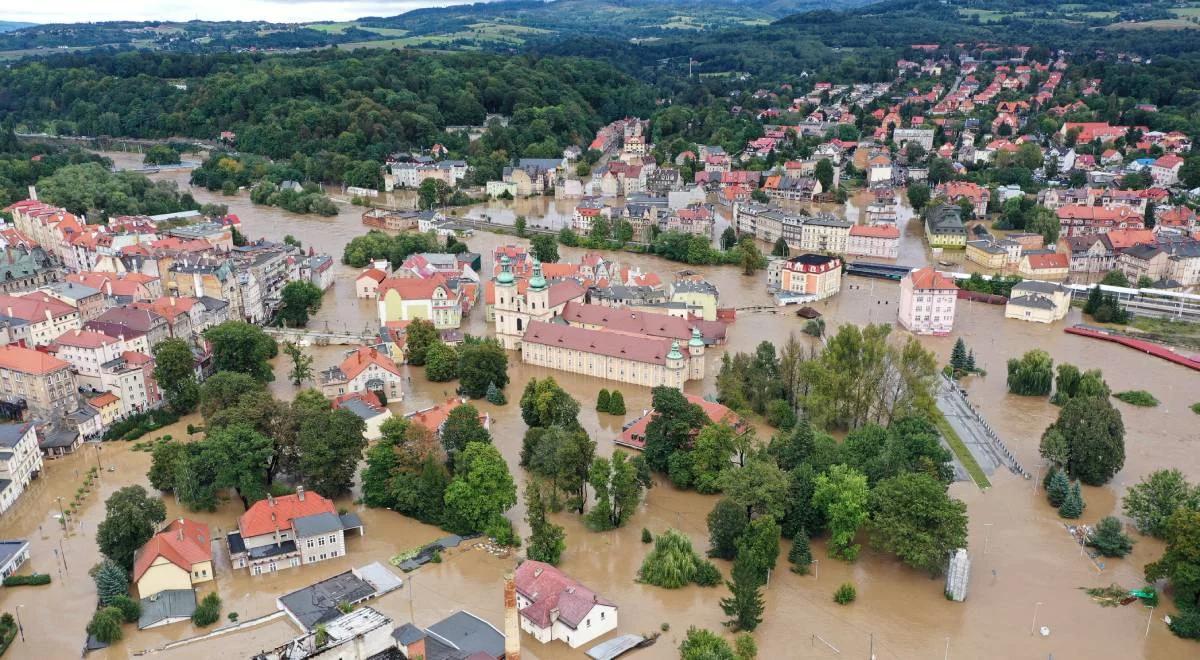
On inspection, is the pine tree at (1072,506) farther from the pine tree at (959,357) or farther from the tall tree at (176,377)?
the tall tree at (176,377)

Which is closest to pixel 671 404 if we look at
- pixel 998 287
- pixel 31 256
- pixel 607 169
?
pixel 998 287

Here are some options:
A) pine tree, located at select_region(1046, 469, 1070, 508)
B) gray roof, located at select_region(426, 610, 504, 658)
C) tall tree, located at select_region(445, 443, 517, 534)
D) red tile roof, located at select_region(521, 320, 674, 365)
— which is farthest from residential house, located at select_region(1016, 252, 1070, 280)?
gray roof, located at select_region(426, 610, 504, 658)

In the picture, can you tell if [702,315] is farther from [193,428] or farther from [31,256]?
[31,256]

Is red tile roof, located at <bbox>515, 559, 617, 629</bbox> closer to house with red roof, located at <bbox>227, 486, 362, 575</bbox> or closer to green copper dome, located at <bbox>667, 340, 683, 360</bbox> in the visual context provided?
house with red roof, located at <bbox>227, 486, 362, 575</bbox>

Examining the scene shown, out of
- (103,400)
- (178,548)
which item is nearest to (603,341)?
(103,400)

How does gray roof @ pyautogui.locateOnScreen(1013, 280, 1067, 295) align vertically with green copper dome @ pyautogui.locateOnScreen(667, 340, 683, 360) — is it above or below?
below

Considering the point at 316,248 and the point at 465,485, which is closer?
the point at 465,485

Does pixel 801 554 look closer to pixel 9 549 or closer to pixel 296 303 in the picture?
pixel 9 549
